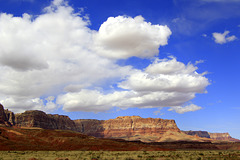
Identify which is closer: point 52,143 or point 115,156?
point 115,156

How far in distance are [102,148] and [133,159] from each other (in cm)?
3384

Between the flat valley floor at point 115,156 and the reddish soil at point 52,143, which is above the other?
the reddish soil at point 52,143

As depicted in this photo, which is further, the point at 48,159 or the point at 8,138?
the point at 8,138

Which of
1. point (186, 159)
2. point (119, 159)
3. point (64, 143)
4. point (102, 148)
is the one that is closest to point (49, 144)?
point (64, 143)

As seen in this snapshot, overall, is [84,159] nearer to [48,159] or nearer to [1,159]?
[48,159]

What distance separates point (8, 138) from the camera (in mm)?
88250

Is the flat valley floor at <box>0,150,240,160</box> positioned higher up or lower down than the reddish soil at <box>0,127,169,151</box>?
lower down

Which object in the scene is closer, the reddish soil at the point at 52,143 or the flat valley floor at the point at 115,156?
the flat valley floor at the point at 115,156

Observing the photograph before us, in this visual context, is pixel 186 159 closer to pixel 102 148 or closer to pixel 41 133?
pixel 102 148

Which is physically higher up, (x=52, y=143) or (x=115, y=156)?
(x=52, y=143)

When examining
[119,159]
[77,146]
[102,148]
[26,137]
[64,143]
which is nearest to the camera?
[119,159]

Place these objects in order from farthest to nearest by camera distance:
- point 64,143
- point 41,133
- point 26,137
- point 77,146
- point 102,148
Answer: point 41,133 < point 26,137 < point 64,143 < point 77,146 < point 102,148

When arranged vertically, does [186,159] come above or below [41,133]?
below

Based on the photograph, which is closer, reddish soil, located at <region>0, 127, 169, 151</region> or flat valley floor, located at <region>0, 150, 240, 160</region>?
flat valley floor, located at <region>0, 150, 240, 160</region>
